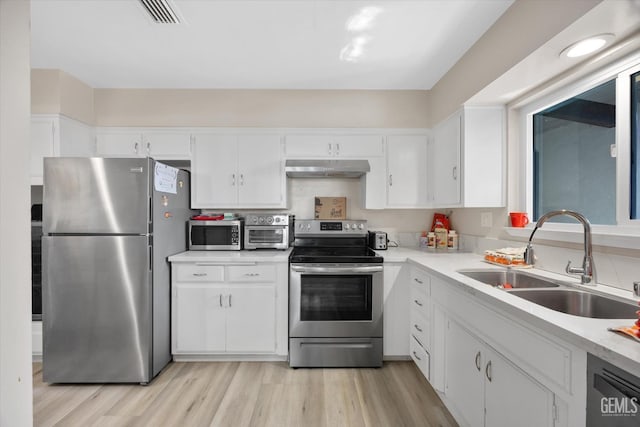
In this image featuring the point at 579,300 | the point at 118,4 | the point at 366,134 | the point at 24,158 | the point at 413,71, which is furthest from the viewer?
the point at 366,134

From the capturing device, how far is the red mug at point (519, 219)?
2221mm

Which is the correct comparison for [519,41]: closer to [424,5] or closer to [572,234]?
[424,5]

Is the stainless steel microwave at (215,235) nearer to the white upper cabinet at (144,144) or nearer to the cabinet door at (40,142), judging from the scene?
the white upper cabinet at (144,144)

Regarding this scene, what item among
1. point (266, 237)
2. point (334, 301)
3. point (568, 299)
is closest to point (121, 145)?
point (266, 237)

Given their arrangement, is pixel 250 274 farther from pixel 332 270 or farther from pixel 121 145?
pixel 121 145

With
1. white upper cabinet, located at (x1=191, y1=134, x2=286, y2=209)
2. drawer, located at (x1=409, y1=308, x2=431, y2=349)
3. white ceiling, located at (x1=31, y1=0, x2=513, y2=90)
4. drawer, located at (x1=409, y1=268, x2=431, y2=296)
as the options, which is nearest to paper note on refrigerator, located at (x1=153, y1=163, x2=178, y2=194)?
white upper cabinet, located at (x1=191, y1=134, x2=286, y2=209)

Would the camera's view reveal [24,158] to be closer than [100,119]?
Yes

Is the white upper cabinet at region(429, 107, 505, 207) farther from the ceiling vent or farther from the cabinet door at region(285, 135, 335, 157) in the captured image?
the ceiling vent

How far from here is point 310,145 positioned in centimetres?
305

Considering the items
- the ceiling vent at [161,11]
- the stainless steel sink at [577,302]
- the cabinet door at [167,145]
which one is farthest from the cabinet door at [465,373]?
the cabinet door at [167,145]

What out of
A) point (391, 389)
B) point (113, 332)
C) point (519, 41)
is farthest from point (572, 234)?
point (113, 332)

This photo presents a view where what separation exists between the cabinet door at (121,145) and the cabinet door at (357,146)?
6.36 ft

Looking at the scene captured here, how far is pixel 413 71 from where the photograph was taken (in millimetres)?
2740

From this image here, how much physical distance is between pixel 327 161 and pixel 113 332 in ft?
7.21
